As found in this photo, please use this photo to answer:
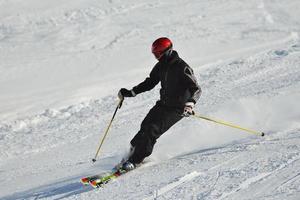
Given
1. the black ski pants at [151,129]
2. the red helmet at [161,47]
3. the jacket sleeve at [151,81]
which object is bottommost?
the black ski pants at [151,129]

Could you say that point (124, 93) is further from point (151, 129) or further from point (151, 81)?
point (151, 129)

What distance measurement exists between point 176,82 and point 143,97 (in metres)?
3.74

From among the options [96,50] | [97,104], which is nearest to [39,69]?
[96,50]

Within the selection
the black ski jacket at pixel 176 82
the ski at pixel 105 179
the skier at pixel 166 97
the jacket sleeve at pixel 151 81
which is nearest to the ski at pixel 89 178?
the ski at pixel 105 179

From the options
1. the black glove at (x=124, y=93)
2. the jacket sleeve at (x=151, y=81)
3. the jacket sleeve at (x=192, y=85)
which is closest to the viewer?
the jacket sleeve at (x=192, y=85)

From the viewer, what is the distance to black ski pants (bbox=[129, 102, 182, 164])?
6797mm

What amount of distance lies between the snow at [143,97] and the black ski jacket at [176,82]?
2.51 ft

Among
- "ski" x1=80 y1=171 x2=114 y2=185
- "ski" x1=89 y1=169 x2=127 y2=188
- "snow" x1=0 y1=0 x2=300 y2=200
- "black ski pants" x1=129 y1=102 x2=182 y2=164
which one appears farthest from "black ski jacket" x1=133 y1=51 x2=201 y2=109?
"ski" x1=80 y1=171 x2=114 y2=185

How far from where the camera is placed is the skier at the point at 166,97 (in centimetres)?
676

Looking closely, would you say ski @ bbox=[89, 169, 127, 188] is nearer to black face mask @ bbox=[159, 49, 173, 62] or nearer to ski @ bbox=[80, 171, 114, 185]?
ski @ bbox=[80, 171, 114, 185]

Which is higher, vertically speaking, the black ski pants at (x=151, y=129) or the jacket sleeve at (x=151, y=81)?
the jacket sleeve at (x=151, y=81)

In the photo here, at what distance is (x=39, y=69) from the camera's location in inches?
506

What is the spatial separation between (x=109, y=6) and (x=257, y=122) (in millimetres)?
9783

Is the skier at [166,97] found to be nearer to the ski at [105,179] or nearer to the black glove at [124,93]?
the ski at [105,179]
